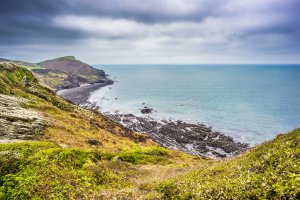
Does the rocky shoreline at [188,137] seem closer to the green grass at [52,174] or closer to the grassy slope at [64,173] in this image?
the grassy slope at [64,173]

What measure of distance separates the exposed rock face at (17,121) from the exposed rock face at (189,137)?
153 feet

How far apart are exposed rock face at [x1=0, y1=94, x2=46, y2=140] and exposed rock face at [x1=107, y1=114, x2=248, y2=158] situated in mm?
46663

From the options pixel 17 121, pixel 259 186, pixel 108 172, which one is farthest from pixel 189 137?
pixel 259 186

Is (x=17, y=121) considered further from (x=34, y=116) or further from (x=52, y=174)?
(x=52, y=174)

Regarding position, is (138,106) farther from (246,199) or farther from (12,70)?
(246,199)

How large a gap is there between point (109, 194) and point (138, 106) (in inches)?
5046

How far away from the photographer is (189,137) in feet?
287

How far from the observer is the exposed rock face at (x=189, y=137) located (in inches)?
3054

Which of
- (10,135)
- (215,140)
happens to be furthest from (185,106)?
(10,135)

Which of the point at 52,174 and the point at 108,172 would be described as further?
the point at 108,172

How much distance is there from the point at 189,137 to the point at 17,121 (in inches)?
2387

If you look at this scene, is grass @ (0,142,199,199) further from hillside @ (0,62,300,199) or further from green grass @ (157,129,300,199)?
green grass @ (157,129,300,199)

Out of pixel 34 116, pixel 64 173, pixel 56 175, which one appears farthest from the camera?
pixel 34 116

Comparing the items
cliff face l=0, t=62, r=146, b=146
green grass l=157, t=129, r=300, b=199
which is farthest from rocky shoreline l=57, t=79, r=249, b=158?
green grass l=157, t=129, r=300, b=199
